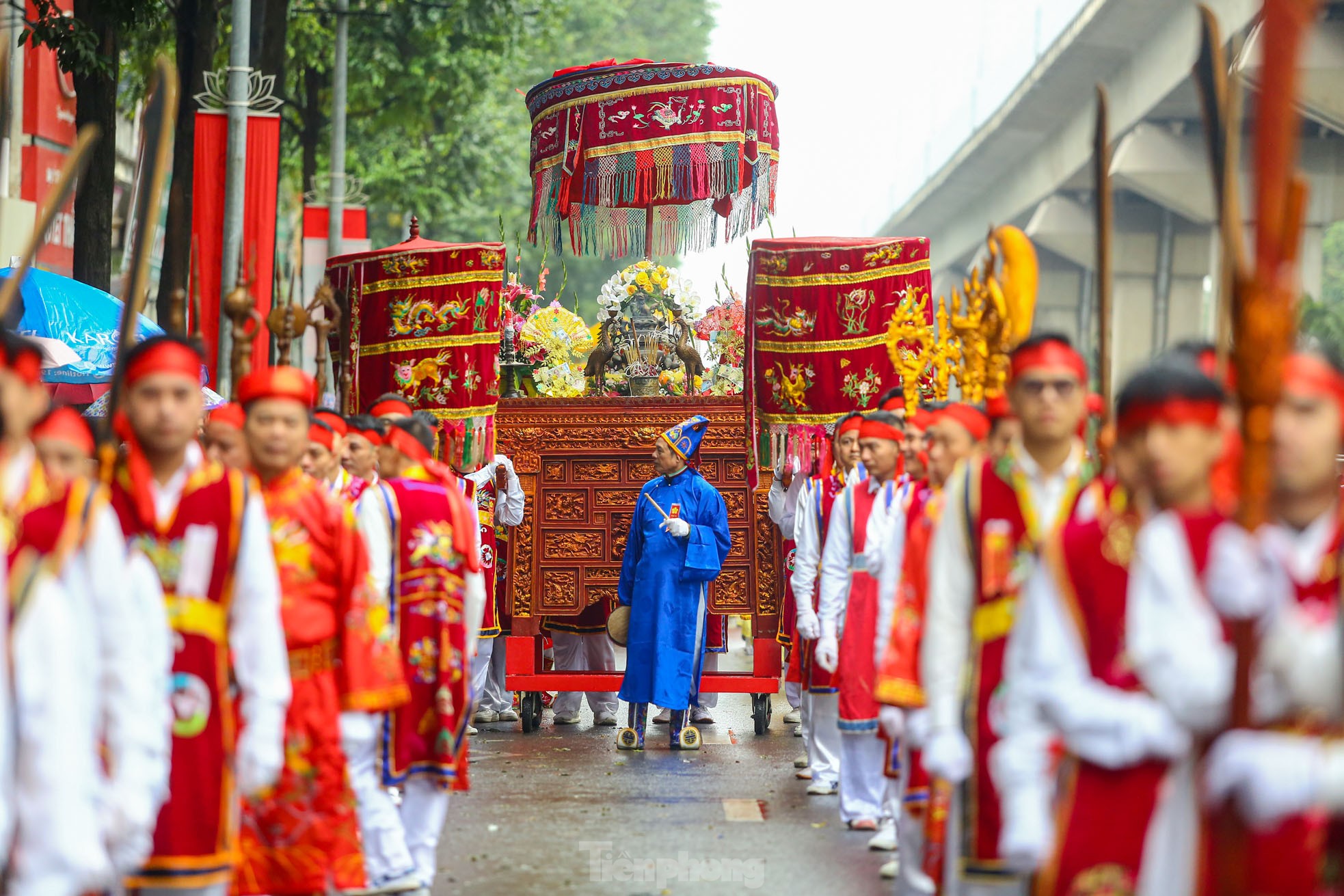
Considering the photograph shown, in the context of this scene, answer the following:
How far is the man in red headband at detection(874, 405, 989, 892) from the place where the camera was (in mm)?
6148

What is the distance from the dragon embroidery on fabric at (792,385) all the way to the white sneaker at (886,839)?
3725mm

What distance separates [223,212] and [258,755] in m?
9.00

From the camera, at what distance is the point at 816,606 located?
11.3 metres

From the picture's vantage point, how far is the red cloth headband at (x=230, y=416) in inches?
278

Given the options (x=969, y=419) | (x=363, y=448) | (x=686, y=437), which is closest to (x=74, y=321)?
(x=686, y=437)

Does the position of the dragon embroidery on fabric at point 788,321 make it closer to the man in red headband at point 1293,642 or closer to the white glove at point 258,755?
the white glove at point 258,755

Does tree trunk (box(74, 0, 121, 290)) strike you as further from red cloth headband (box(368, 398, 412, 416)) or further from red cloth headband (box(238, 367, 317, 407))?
red cloth headband (box(238, 367, 317, 407))

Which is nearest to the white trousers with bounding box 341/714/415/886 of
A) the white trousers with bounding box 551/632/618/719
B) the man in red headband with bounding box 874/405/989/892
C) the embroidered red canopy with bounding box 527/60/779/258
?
the man in red headband with bounding box 874/405/989/892

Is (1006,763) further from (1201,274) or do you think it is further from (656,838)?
(1201,274)

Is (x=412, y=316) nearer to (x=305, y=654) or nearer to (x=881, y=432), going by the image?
(x=881, y=432)

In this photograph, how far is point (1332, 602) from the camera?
3592mm

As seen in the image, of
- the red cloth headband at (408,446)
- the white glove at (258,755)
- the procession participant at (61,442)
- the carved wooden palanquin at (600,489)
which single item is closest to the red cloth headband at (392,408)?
the red cloth headband at (408,446)

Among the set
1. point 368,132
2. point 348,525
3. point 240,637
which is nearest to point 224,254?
point 348,525

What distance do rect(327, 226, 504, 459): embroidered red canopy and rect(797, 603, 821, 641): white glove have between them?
7.99 ft
